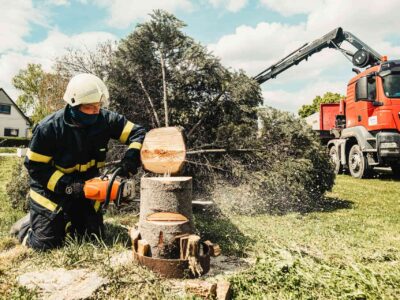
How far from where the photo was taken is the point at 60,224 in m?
3.60

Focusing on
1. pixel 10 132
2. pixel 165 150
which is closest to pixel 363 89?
pixel 165 150

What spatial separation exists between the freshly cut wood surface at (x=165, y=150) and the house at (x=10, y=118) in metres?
44.3

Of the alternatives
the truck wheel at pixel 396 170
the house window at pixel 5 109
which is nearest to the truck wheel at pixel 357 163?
the truck wheel at pixel 396 170

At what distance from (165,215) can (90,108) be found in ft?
4.04

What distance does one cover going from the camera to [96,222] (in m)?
3.80

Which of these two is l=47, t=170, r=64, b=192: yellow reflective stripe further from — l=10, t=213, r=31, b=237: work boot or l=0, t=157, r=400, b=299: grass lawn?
l=10, t=213, r=31, b=237: work boot

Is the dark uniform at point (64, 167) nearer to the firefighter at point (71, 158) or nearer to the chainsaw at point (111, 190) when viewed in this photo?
the firefighter at point (71, 158)

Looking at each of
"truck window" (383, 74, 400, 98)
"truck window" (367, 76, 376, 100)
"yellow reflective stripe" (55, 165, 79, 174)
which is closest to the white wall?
"truck window" (367, 76, 376, 100)

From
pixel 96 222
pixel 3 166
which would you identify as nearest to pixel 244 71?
pixel 96 222

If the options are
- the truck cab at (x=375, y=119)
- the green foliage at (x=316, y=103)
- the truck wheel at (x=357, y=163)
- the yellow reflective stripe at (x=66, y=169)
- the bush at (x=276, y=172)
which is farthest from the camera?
the green foliage at (x=316, y=103)

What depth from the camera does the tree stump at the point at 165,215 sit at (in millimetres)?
2998

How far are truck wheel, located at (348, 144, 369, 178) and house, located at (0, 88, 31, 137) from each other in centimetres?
4124

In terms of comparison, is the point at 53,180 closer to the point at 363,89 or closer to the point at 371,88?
the point at 363,89

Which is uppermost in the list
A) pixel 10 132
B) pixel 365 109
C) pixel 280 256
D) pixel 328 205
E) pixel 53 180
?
pixel 10 132
